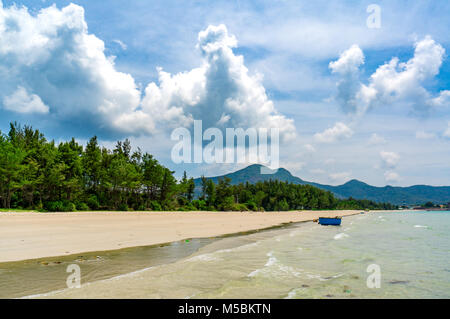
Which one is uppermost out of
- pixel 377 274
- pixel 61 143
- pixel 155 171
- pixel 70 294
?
pixel 61 143

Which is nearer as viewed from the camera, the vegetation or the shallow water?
the shallow water

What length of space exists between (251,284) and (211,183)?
9050cm

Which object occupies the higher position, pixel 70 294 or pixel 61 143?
pixel 61 143

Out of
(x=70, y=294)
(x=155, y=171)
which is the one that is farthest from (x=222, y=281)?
(x=155, y=171)

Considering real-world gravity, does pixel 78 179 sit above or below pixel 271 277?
above

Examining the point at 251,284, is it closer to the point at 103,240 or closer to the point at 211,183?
the point at 103,240

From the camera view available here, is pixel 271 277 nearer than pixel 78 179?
Yes

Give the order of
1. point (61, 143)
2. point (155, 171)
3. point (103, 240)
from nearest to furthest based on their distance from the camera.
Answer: point (103, 240) < point (61, 143) < point (155, 171)

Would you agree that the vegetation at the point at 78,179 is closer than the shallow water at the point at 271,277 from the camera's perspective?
No

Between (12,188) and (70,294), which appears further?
(12,188)
